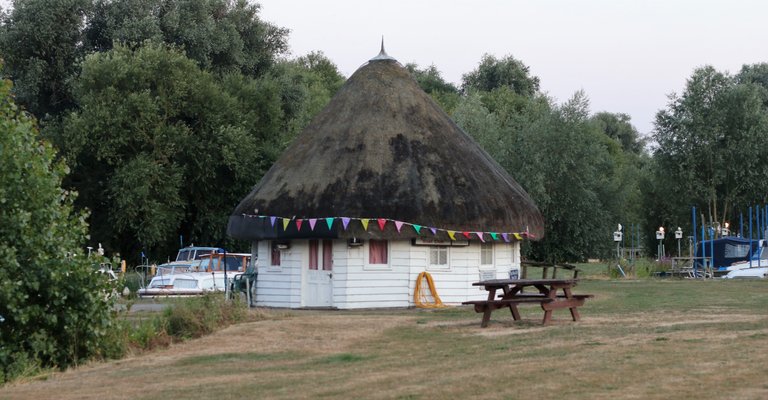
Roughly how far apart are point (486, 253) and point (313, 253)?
5087 millimetres

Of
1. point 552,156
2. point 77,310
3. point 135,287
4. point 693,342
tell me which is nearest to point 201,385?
point 77,310

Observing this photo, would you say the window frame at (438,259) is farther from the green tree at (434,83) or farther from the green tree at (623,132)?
the green tree at (623,132)

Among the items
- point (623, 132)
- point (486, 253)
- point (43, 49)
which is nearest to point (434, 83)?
point (623, 132)

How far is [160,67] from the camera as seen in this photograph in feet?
157

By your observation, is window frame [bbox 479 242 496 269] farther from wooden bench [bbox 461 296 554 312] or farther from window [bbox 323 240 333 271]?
wooden bench [bbox 461 296 554 312]

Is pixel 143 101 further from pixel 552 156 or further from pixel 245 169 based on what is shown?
pixel 552 156

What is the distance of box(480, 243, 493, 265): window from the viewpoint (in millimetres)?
31875

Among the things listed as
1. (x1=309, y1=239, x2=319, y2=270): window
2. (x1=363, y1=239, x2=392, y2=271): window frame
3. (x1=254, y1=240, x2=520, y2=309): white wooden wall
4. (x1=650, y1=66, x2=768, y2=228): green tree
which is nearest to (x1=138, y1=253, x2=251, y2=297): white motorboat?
(x1=254, y1=240, x2=520, y2=309): white wooden wall

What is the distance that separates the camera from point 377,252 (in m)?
30.4

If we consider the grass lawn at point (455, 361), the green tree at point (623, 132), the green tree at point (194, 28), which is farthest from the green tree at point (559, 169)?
the green tree at point (623, 132)

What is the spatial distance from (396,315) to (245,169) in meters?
23.8

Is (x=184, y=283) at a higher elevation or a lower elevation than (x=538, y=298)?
higher

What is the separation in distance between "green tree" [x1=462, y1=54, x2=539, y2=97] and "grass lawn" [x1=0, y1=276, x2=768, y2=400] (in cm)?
7435

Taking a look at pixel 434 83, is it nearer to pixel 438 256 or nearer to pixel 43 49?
pixel 43 49
